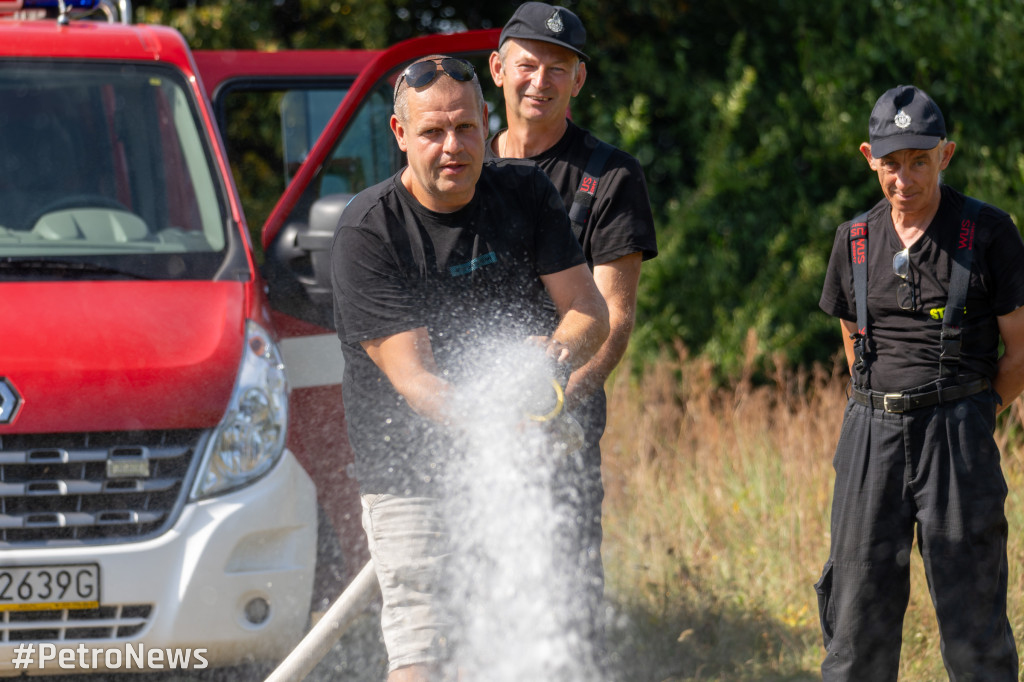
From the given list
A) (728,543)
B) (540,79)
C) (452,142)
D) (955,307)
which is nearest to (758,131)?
(728,543)

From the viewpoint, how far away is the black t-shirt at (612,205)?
387cm

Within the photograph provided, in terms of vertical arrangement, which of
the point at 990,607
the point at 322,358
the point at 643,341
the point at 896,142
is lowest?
the point at 643,341

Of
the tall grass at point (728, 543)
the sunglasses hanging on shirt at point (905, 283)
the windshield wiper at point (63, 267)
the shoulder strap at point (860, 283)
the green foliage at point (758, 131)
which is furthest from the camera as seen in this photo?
the green foliage at point (758, 131)

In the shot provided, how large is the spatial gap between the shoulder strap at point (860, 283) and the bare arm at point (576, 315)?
95cm

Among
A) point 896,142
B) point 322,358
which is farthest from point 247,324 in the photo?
point 896,142

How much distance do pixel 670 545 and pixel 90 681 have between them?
8.92 ft

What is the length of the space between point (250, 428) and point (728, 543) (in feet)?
8.88

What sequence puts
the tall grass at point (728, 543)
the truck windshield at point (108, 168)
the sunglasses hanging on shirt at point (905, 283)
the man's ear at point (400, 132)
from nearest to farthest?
the man's ear at point (400, 132)
the sunglasses hanging on shirt at point (905, 283)
the truck windshield at point (108, 168)
the tall grass at point (728, 543)

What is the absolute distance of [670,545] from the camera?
5883mm

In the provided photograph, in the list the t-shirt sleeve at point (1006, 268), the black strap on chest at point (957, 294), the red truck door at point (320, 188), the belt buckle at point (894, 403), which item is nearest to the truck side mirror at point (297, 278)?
the red truck door at point (320, 188)

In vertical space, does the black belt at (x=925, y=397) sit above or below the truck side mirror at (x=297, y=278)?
below

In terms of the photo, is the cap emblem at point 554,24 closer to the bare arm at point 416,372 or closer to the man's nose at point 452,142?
the man's nose at point 452,142

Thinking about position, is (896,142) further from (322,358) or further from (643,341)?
(643,341)

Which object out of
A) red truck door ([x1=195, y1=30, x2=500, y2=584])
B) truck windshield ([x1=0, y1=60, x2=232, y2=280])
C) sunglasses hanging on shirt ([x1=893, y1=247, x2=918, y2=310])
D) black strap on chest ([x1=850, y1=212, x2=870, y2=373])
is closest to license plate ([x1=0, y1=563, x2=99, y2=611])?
red truck door ([x1=195, y1=30, x2=500, y2=584])
